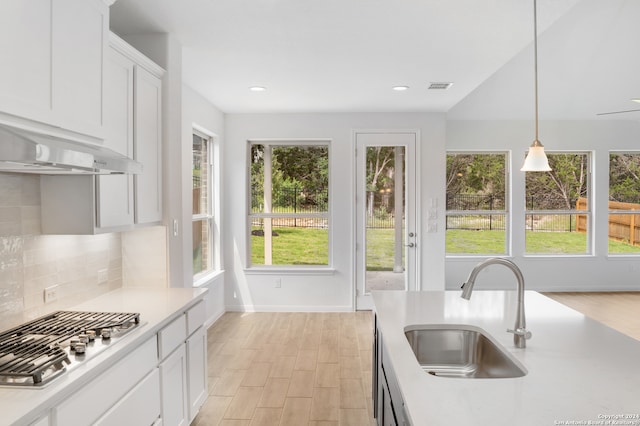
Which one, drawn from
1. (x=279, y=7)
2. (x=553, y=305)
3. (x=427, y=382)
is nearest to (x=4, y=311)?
(x=427, y=382)

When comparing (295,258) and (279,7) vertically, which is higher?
(279,7)

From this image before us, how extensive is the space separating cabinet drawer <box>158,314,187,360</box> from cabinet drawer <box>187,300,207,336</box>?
0.06 meters

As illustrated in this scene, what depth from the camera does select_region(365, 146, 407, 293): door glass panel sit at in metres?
5.51

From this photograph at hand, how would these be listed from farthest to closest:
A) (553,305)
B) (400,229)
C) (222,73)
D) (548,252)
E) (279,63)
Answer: (548,252)
(400,229)
(222,73)
(279,63)
(553,305)

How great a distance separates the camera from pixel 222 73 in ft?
12.4

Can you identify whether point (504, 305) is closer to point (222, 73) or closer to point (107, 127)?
point (107, 127)

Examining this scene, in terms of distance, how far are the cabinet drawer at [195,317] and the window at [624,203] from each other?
6499 millimetres

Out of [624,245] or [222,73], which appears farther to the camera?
[624,245]

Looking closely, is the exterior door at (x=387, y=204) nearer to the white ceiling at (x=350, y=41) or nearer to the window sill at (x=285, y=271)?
the window sill at (x=285, y=271)

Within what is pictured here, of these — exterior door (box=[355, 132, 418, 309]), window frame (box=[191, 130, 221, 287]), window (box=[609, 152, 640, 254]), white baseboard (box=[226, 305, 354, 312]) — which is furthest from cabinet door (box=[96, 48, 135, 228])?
window (box=[609, 152, 640, 254])

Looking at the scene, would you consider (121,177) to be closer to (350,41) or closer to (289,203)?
(350,41)

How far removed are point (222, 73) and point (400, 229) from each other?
2.89 m

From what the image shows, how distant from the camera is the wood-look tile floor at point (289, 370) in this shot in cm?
296

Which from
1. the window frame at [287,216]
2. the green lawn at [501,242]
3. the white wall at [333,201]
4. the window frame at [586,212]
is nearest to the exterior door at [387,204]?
the white wall at [333,201]
